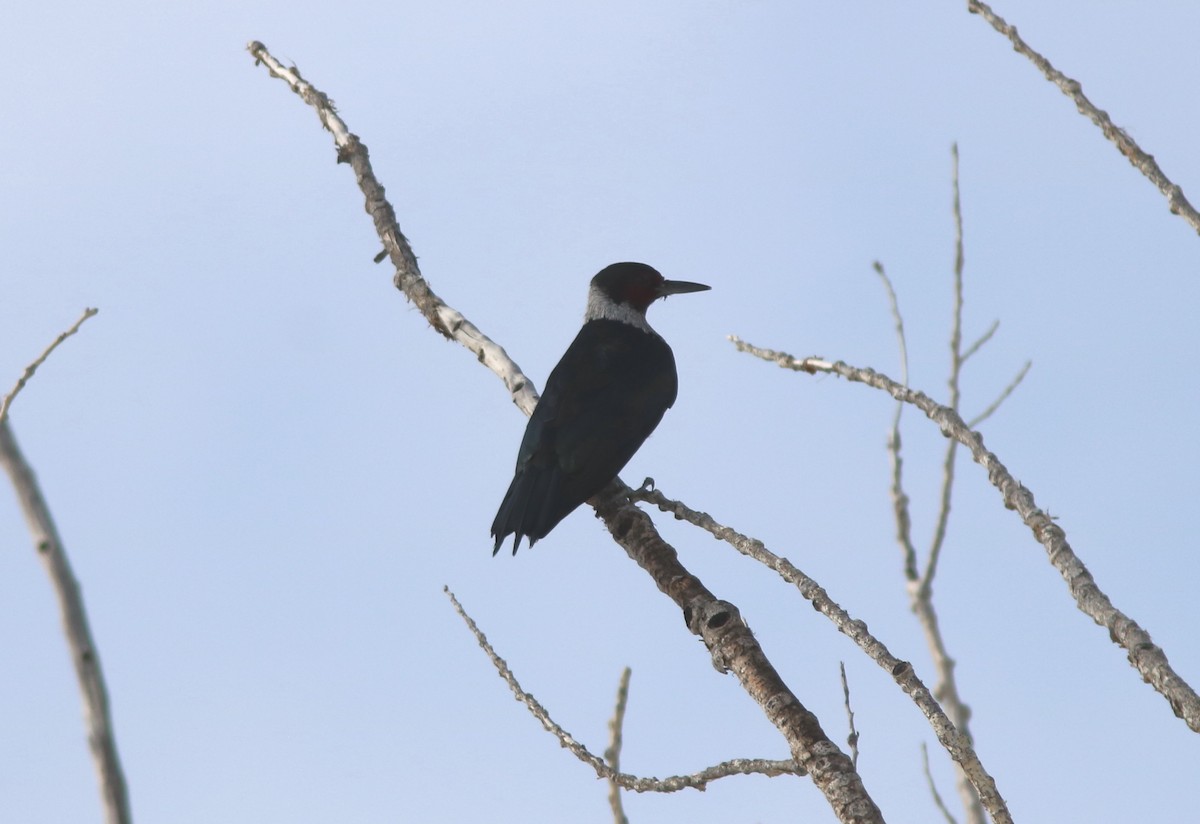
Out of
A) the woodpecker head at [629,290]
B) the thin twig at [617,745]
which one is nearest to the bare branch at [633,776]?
the thin twig at [617,745]

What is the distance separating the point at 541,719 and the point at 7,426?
8.01 feet

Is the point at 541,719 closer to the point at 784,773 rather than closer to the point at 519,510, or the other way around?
the point at 784,773

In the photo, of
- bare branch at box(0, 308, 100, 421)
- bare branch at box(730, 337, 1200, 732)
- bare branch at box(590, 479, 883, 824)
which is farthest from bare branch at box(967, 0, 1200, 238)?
bare branch at box(0, 308, 100, 421)

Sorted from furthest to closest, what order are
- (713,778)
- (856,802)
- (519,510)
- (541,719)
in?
(519,510), (541,719), (713,778), (856,802)

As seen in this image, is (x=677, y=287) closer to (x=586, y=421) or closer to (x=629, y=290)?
(x=629, y=290)

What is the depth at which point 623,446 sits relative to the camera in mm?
6195

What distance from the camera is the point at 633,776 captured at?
3758 mm

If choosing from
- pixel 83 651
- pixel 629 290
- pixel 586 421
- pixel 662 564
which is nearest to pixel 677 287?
pixel 629 290

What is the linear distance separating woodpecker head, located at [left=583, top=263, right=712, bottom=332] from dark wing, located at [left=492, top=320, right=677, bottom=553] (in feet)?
2.68

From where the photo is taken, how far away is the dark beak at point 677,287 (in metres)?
8.29

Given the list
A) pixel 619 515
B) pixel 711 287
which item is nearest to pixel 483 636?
pixel 619 515

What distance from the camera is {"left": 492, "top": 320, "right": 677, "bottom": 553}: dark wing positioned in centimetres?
590

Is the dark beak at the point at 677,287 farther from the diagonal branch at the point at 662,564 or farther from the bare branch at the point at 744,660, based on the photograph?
the bare branch at the point at 744,660

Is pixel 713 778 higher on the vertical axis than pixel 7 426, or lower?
lower
